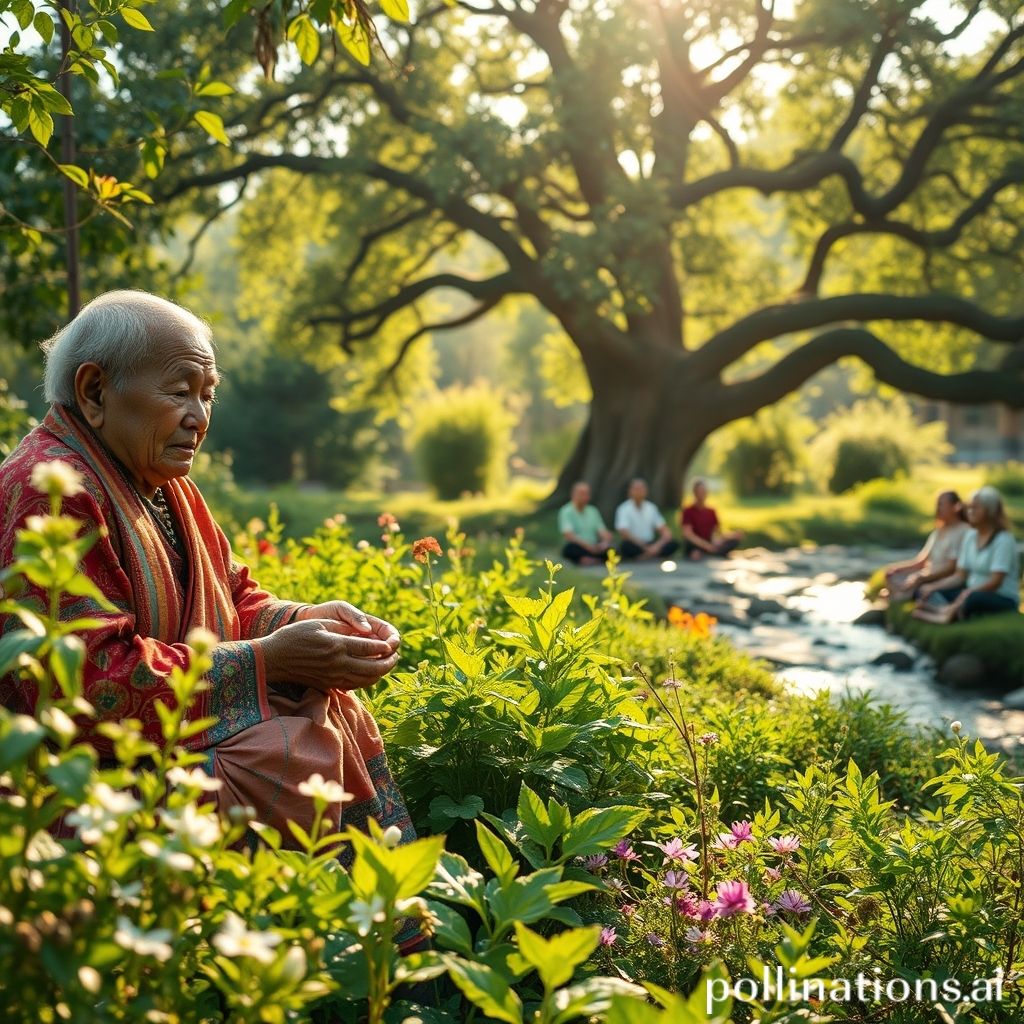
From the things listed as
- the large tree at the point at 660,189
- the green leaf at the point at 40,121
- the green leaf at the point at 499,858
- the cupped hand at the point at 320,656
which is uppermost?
the large tree at the point at 660,189

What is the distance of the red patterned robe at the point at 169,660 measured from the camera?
90.2 inches

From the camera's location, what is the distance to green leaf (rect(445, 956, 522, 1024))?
1688mm

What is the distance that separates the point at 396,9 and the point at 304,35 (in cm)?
32

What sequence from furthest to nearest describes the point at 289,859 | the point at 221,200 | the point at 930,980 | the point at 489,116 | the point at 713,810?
the point at 221,200 < the point at 489,116 < the point at 713,810 < the point at 930,980 < the point at 289,859

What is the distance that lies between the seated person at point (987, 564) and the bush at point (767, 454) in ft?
61.4

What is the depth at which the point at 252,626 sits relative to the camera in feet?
9.91

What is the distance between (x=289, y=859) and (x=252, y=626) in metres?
1.29

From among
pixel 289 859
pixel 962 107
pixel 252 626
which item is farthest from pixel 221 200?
pixel 289 859

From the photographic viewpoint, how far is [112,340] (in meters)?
2.51

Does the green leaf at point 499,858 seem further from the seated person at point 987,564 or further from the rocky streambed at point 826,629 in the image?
the seated person at point 987,564

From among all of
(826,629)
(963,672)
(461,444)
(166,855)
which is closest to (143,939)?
(166,855)

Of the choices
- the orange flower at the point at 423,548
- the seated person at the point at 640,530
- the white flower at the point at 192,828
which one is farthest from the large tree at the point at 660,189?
the white flower at the point at 192,828

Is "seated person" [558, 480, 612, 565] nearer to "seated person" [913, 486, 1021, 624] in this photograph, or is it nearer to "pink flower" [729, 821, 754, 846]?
"seated person" [913, 486, 1021, 624]

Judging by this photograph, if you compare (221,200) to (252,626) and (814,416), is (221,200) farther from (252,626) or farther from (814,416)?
(814,416)
